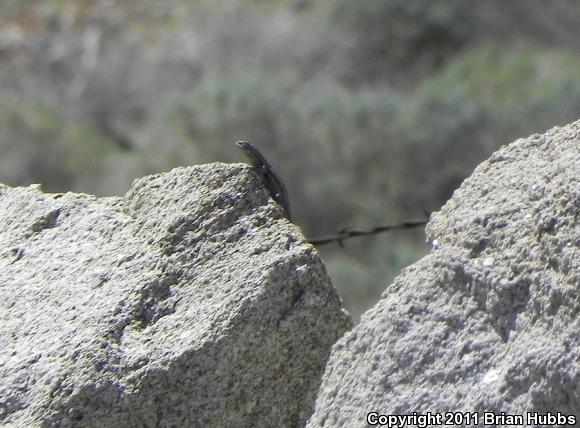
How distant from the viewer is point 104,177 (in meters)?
16.7

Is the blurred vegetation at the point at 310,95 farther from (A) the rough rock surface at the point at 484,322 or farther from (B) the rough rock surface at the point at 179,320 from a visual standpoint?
(A) the rough rock surface at the point at 484,322

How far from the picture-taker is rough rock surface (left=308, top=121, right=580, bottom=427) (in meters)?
1.64

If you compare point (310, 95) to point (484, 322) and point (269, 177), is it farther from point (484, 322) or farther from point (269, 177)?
point (484, 322)

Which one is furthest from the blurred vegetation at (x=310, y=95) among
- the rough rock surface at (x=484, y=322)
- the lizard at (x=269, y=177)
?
the rough rock surface at (x=484, y=322)

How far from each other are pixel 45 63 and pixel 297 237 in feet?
73.0

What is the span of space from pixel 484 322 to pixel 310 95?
51.7 ft

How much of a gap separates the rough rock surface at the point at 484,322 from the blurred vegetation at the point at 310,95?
370 inches

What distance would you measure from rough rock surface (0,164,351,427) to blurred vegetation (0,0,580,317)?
356 inches

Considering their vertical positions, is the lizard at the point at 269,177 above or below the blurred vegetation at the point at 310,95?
below

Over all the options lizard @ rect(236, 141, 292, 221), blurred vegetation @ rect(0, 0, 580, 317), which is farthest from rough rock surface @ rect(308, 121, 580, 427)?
blurred vegetation @ rect(0, 0, 580, 317)

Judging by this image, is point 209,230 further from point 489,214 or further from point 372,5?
point 372,5

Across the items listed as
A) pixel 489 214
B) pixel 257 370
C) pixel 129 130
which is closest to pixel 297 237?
pixel 257 370

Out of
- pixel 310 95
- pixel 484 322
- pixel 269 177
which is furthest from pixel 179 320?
pixel 310 95

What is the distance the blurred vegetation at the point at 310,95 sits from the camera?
15211mm
